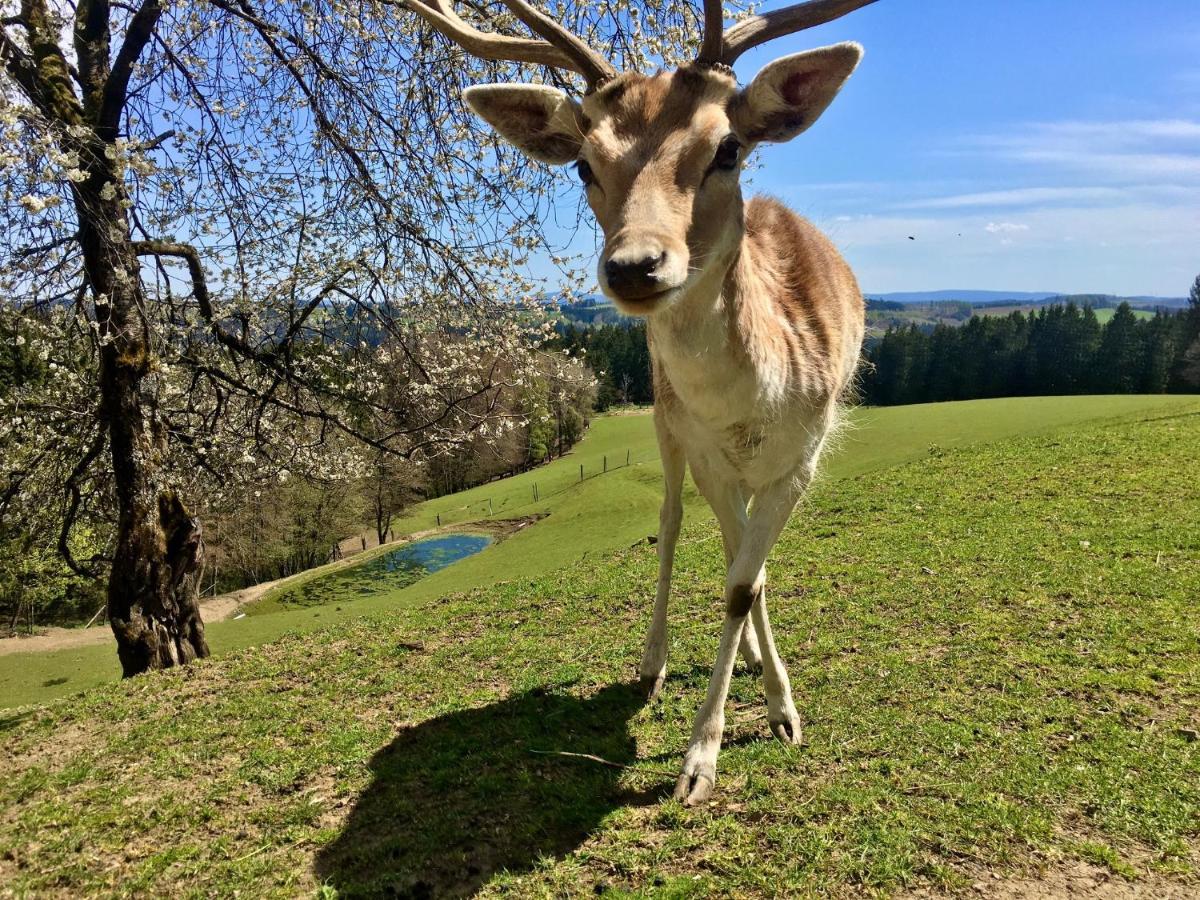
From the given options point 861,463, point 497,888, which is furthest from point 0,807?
point 861,463

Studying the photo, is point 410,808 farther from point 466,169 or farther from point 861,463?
point 861,463

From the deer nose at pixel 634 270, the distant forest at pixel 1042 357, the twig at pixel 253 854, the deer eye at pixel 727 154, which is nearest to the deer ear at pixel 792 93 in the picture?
the deer eye at pixel 727 154

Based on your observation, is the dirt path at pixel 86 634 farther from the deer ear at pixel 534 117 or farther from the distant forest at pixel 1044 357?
the distant forest at pixel 1044 357

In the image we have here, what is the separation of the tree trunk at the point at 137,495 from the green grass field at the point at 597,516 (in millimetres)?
1297

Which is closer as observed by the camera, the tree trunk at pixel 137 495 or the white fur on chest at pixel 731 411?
the white fur on chest at pixel 731 411

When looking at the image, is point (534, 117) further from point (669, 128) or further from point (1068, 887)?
point (1068, 887)

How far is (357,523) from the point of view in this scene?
40.9m

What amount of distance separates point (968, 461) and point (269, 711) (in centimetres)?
1344

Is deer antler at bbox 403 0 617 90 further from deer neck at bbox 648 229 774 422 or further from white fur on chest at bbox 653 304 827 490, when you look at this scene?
white fur on chest at bbox 653 304 827 490

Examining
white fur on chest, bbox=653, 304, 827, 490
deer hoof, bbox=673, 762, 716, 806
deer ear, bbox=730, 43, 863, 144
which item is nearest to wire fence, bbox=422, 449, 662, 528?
white fur on chest, bbox=653, 304, 827, 490

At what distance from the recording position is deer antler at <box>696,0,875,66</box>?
3.25 meters

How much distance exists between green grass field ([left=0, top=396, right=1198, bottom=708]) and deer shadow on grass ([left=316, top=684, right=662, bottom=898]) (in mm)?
3302

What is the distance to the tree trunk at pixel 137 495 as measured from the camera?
6.60 m

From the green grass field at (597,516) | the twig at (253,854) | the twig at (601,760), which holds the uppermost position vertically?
the twig at (253,854)
